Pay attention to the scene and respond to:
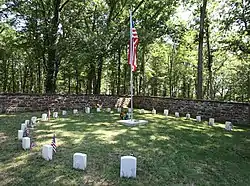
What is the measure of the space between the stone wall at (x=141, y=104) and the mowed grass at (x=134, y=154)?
3.48m

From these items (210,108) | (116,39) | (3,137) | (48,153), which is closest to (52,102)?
(116,39)

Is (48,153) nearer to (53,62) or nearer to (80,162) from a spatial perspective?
(80,162)

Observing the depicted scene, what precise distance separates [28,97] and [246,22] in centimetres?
1189

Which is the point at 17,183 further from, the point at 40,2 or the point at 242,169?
the point at 40,2

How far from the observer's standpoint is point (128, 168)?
13.5ft

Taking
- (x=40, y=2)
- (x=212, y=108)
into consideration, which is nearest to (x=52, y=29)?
(x=40, y=2)

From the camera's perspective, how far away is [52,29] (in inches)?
631

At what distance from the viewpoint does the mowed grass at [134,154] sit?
404cm

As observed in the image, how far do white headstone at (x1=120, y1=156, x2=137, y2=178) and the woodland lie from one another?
9.44 meters

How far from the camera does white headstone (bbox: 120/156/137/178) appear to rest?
13.4 feet

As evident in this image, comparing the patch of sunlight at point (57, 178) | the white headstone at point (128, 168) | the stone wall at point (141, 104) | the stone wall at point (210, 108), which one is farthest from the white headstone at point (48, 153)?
the stone wall at point (210, 108)

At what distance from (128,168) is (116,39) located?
44.6ft

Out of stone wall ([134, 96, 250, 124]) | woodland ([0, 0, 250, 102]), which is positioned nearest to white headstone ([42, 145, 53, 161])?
stone wall ([134, 96, 250, 124])

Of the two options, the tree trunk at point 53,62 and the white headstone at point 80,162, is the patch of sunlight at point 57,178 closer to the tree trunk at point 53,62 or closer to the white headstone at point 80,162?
the white headstone at point 80,162
